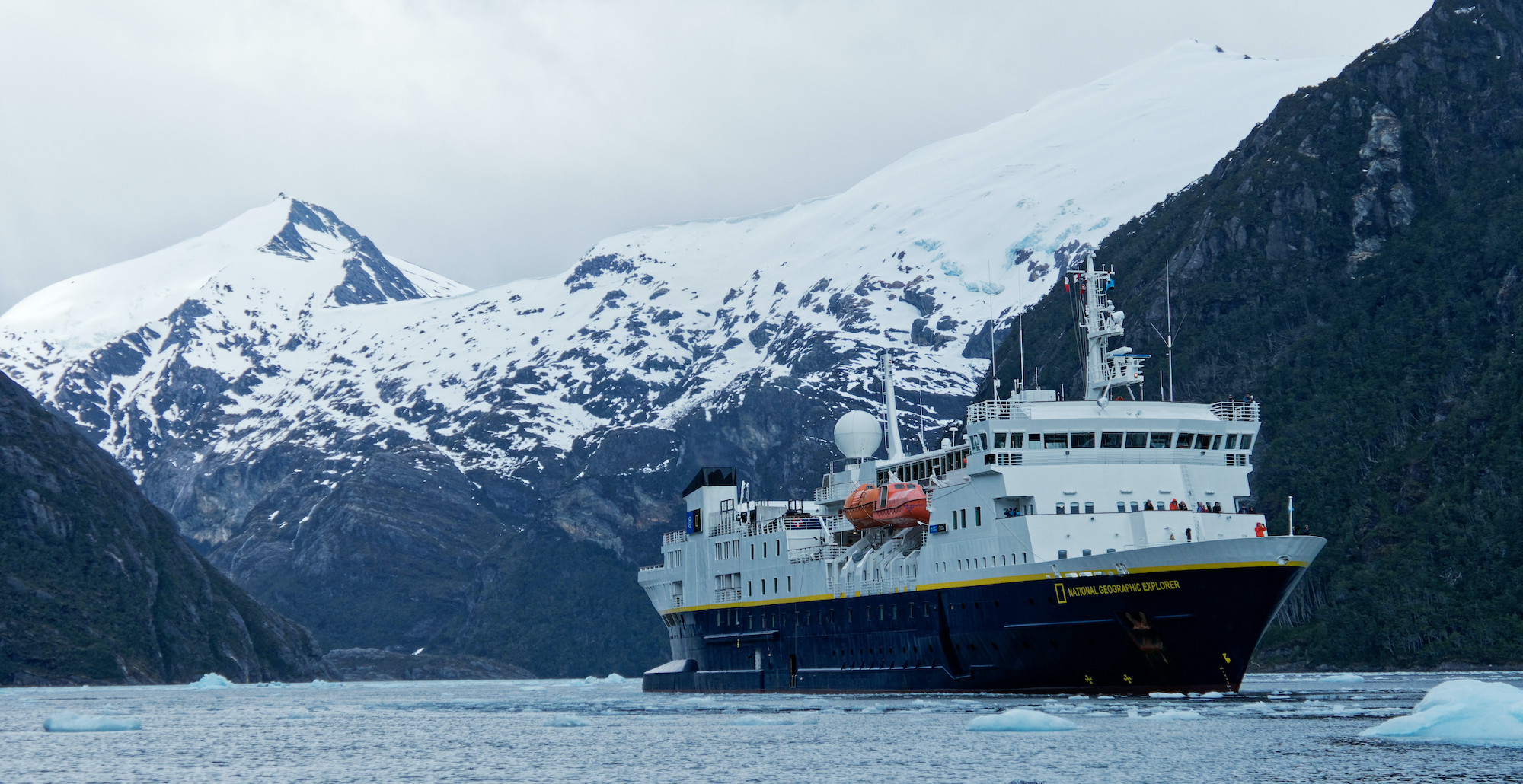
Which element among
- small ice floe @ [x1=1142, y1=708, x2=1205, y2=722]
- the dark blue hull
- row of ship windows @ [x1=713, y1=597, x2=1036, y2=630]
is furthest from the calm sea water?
row of ship windows @ [x1=713, y1=597, x2=1036, y2=630]

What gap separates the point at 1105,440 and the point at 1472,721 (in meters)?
23.0

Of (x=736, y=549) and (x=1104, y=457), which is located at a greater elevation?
(x=1104, y=457)

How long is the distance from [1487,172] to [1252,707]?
133275mm

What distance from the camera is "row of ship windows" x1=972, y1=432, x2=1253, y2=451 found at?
72.9m

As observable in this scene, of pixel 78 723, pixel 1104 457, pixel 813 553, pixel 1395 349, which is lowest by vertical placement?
pixel 78 723

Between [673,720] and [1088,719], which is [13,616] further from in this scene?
[1088,719]

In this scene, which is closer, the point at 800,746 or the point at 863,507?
the point at 800,746

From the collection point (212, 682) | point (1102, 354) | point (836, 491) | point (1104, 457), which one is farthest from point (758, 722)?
point (212, 682)

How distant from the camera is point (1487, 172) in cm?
18188

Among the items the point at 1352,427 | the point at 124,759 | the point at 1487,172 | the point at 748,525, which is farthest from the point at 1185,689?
the point at 1487,172

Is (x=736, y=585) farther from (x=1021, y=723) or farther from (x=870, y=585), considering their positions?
(x=1021, y=723)

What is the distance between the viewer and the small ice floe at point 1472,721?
5303 centimetres

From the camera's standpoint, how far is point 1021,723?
185ft

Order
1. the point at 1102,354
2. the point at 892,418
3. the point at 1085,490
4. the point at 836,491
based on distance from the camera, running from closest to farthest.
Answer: the point at 1085,490 → the point at 1102,354 → the point at 836,491 → the point at 892,418
